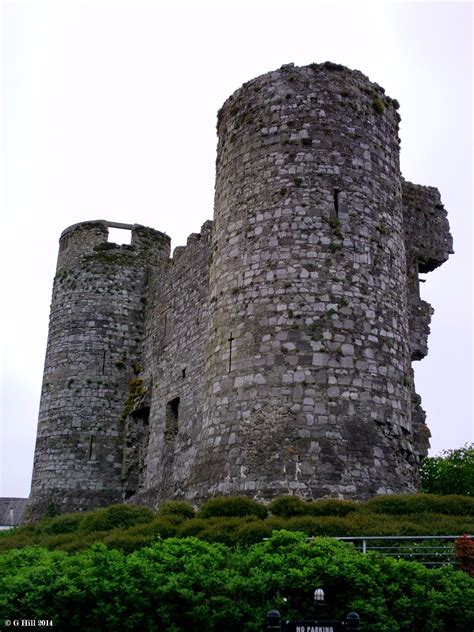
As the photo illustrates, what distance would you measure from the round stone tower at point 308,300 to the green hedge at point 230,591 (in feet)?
14.7

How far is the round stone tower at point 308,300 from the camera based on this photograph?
14781 millimetres

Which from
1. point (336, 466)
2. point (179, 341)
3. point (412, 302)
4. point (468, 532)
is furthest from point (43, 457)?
point (468, 532)

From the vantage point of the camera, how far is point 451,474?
123ft

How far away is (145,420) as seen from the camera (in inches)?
1117

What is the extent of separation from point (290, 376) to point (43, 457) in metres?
16.3

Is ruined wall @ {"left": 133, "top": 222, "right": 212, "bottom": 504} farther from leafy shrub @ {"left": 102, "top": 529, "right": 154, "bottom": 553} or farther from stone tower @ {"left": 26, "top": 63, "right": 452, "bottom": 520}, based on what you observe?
leafy shrub @ {"left": 102, "top": 529, "right": 154, "bottom": 553}

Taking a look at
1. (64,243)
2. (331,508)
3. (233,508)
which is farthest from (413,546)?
(64,243)

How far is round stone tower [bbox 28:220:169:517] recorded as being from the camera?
92.4 feet

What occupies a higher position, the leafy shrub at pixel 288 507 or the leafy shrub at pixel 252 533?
the leafy shrub at pixel 288 507

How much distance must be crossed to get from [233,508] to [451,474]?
26.3 meters

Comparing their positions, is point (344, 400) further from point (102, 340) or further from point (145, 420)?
point (102, 340)

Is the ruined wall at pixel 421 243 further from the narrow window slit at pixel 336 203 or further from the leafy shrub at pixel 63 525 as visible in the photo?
the leafy shrub at pixel 63 525

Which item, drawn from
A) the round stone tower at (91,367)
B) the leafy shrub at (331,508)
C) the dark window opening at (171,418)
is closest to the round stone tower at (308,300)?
the leafy shrub at (331,508)

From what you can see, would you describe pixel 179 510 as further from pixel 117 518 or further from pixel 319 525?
pixel 319 525
